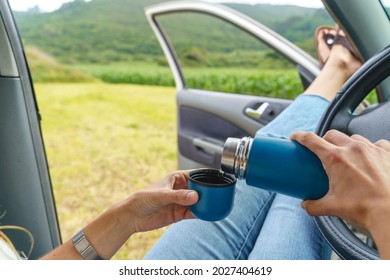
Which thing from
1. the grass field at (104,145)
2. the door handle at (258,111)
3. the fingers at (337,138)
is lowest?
the grass field at (104,145)

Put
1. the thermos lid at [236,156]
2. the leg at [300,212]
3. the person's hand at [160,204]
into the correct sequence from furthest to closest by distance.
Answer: the leg at [300,212], the person's hand at [160,204], the thermos lid at [236,156]

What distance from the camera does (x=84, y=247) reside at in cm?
83

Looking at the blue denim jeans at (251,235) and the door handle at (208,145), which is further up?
the blue denim jeans at (251,235)

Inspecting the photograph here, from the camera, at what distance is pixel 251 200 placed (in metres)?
1.07

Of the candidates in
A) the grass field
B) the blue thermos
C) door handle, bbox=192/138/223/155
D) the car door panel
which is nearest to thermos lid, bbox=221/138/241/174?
the blue thermos

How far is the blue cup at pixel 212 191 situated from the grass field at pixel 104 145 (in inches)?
52.2

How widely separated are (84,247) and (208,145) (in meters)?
1.18

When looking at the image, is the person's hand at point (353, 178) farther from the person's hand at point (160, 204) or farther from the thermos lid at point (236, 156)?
the person's hand at point (160, 204)

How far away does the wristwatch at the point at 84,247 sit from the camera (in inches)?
32.4

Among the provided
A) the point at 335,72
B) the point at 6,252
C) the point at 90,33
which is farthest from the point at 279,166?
the point at 90,33

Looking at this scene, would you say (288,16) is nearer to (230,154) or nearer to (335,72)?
(335,72)

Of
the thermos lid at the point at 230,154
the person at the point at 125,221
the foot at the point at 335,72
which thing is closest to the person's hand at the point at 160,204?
the person at the point at 125,221

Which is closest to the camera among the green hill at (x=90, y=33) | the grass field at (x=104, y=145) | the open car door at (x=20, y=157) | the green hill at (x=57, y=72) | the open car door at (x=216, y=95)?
the open car door at (x=20, y=157)
